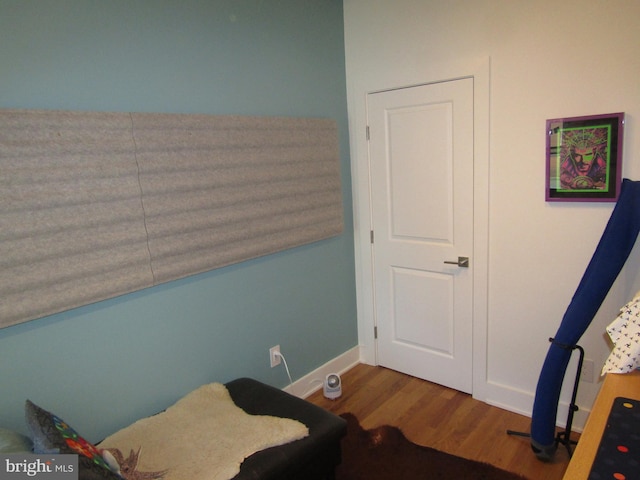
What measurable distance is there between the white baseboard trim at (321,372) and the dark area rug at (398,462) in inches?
20.9

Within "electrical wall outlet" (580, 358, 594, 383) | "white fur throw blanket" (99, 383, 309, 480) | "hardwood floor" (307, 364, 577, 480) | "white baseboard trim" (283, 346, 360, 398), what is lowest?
"hardwood floor" (307, 364, 577, 480)

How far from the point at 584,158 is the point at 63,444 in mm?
2491

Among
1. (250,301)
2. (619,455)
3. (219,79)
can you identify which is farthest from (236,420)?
(219,79)

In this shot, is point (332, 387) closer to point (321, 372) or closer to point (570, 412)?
point (321, 372)

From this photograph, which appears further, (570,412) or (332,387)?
(332,387)

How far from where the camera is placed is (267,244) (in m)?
2.52

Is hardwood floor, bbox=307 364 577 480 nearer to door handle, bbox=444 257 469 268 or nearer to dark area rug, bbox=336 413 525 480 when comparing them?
dark area rug, bbox=336 413 525 480

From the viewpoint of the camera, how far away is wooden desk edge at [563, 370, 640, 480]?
3.40 ft

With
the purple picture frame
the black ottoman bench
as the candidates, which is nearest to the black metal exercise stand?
the purple picture frame

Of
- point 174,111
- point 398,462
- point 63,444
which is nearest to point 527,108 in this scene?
point 174,111

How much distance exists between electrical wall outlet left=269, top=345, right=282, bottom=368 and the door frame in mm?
857

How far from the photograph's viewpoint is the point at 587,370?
2299mm

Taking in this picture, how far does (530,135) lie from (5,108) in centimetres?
241

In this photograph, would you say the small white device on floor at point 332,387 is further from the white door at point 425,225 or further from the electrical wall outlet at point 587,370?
the electrical wall outlet at point 587,370
